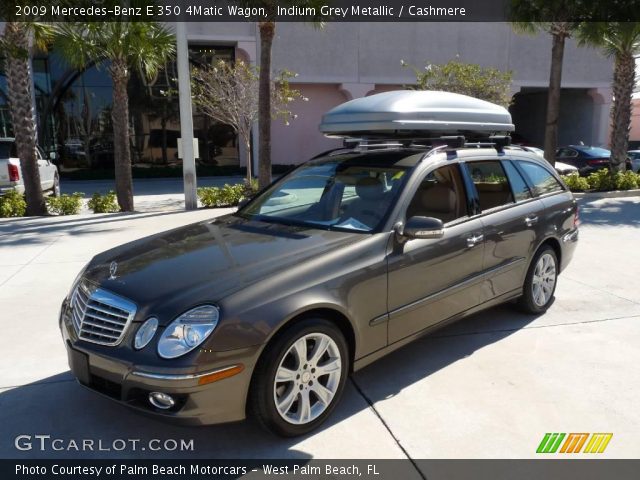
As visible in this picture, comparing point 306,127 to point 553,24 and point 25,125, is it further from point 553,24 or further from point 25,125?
point 25,125

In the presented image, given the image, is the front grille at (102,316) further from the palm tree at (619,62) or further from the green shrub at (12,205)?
the palm tree at (619,62)

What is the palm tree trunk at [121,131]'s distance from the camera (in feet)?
39.3

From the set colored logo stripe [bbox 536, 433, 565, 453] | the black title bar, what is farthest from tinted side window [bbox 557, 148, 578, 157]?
colored logo stripe [bbox 536, 433, 565, 453]

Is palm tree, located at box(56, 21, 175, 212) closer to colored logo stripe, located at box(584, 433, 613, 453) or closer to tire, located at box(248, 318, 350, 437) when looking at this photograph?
tire, located at box(248, 318, 350, 437)

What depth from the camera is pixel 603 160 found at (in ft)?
57.6

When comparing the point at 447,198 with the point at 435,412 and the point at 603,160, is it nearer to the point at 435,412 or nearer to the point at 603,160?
the point at 435,412

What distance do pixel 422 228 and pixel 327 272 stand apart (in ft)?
2.41

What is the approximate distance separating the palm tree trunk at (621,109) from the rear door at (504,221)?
12.1m

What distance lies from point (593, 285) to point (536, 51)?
23127mm

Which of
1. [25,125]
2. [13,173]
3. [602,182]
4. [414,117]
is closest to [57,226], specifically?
[25,125]

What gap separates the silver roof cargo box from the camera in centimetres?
420

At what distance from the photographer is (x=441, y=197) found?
411 cm

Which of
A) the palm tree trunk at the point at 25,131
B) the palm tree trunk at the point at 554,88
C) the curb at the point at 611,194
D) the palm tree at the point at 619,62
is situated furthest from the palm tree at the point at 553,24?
the palm tree trunk at the point at 25,131

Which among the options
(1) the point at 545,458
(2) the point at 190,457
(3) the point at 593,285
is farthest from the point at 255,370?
(3) the point at 593,285
